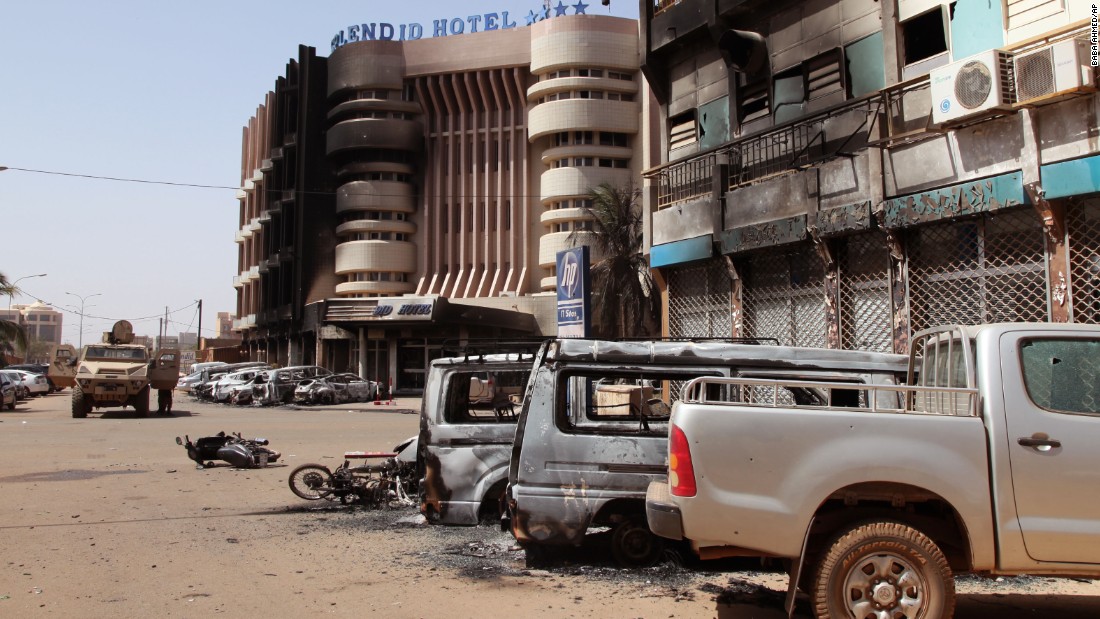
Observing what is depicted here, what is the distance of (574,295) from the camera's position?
53.1ft

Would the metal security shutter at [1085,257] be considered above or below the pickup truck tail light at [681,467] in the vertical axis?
above

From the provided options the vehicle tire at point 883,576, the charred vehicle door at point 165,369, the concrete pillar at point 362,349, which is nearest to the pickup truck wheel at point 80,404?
the charred vehicle door at point 165,369

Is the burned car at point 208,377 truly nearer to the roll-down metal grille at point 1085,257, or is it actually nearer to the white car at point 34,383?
the white car at point 34,383

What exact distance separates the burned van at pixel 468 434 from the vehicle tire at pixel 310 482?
2374 millimetres

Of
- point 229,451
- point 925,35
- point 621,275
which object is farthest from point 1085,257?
point 621,275

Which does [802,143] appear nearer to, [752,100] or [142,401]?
[752,100]

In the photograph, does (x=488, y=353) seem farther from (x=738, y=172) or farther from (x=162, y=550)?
(x=738, y=172)

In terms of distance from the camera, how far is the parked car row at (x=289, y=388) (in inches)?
1446

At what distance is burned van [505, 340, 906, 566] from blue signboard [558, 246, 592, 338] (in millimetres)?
8982

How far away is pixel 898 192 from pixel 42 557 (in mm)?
11455

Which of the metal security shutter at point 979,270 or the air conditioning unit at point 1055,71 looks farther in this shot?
the metal security shutter at point 979,270

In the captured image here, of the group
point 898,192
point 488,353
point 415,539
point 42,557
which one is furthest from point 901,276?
point 42,557

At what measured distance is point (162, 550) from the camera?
767cm

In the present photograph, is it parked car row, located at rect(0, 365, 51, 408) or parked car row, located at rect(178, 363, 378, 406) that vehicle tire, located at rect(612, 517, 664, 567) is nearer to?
parked car row, located at rect(178, 363, 378, 406)
